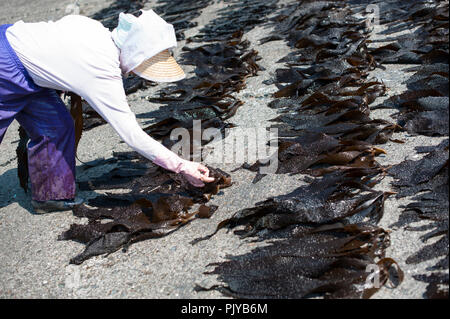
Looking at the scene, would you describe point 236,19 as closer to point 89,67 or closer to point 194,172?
point 89,67

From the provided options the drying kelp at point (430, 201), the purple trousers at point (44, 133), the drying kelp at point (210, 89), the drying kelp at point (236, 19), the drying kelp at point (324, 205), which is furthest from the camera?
the drying kelp at point (236, 19)

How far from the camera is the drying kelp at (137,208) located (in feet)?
7.52

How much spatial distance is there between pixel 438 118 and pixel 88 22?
1841mm

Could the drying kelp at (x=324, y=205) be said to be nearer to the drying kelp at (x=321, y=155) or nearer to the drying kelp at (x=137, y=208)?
the drying kelp at (x=321, y=155)

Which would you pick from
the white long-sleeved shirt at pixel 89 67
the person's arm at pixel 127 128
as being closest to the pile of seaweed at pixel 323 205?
the person's arm at pixel 127 128

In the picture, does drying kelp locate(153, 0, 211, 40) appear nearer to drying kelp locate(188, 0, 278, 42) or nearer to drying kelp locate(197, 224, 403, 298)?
drying kelp locate(188, 0, 278, 42)

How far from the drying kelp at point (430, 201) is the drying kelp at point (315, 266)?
124 millimetres

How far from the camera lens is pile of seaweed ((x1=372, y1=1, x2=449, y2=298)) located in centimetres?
179

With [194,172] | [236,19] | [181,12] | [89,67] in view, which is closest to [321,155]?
[194,172]

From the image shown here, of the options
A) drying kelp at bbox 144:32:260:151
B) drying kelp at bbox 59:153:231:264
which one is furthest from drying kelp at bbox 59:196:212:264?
drying kelp at bbox 144:32:260:151

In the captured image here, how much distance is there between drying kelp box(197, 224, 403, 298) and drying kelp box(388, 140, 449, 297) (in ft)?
0.41

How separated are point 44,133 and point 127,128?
2.09 ft
